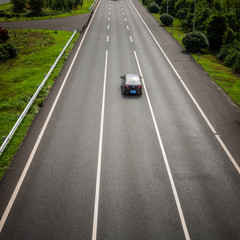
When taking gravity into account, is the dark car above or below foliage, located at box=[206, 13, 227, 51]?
below

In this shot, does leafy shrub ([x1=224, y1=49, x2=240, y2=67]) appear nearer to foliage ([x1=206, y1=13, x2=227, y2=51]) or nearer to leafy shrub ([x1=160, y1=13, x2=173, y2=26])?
foliage ([x1=206, y1=13, x2=227, y2=51])

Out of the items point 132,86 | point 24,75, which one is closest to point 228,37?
point 132,86

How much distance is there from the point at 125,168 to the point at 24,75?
17551 mm

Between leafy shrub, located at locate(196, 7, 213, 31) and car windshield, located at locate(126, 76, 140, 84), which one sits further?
leafy shrub, located at locate(196, 7, 213, 31)

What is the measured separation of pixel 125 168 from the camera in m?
12.2

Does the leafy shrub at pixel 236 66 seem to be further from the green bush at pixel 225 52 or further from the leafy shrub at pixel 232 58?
the green bush at pixel 225 52

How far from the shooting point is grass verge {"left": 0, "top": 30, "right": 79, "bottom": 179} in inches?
591

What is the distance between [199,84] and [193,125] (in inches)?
312

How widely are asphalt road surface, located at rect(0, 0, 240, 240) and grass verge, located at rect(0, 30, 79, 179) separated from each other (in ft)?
2.26

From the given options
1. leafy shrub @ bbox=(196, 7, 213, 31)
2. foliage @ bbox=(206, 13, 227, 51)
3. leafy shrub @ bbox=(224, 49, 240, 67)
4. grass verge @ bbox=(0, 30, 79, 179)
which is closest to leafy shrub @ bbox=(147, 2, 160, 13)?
leafy shrub @ bbox=(196, 7, 213, 31)

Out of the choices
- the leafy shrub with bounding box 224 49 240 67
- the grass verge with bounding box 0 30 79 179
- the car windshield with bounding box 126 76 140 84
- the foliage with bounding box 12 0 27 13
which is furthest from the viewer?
the foliage with bounding box 12 0 27 13

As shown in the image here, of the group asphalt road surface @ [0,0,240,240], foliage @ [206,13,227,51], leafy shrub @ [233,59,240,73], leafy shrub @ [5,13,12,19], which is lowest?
asphalt road surface @ [0,0,240,240]

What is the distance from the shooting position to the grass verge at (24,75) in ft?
49.2

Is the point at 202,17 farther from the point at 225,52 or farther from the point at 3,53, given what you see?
the point at 3,53
